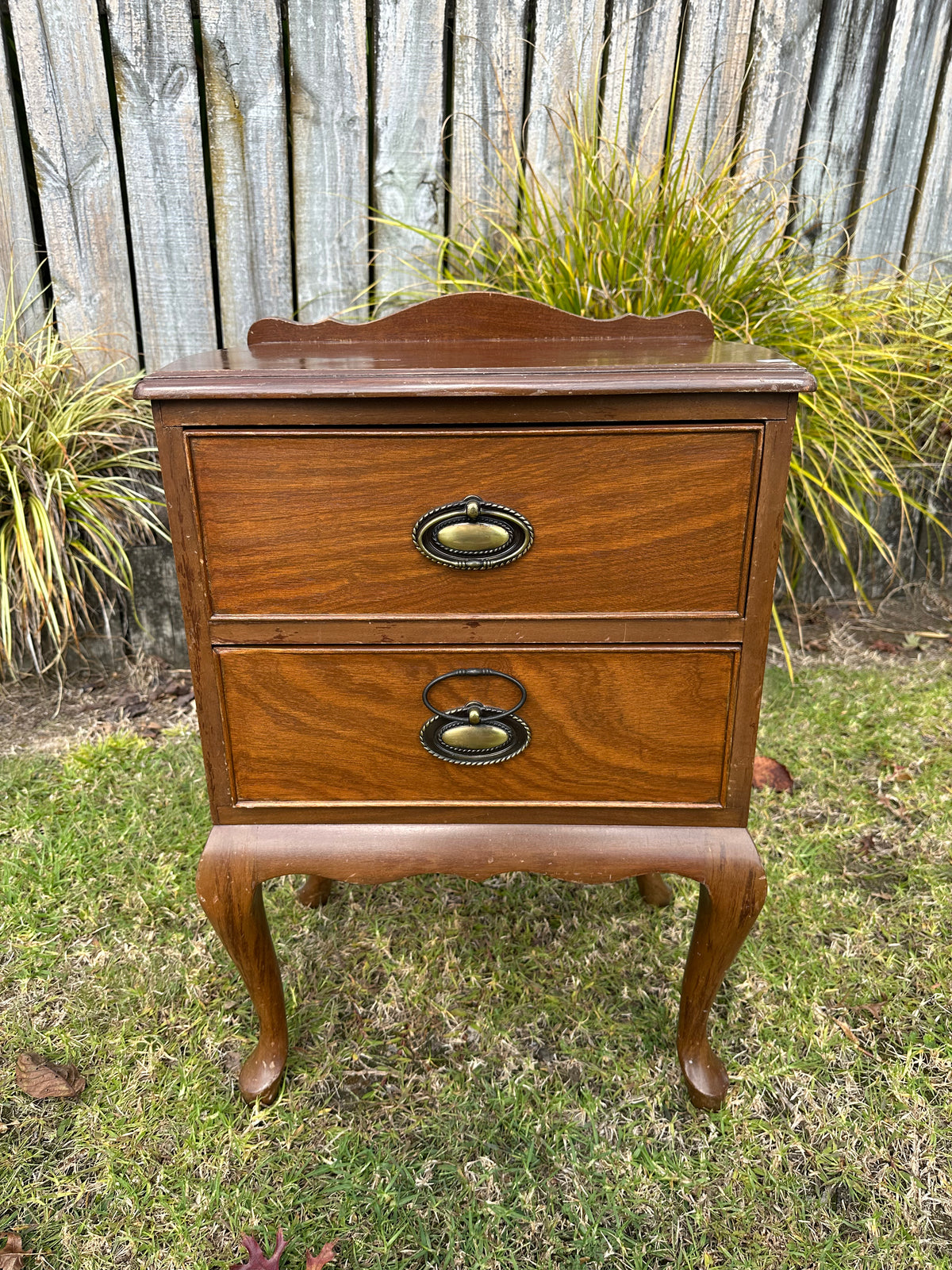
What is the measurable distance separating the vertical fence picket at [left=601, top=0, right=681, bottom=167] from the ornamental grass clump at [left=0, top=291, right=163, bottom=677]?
1638 millimetres

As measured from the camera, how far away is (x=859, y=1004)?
1.49m

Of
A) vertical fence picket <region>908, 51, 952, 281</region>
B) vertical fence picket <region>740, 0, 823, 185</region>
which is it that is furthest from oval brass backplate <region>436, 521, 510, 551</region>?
vertical fence picket <region>908, 51, 952, 281</region>

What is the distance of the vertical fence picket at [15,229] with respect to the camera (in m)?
2.29

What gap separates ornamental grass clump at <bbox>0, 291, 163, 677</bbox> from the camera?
7.26 feet

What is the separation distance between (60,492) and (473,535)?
65.4 inches

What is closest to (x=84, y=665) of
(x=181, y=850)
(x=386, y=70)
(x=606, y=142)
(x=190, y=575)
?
(x=181, y=850)

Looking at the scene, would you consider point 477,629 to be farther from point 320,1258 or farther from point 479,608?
point 320,1258

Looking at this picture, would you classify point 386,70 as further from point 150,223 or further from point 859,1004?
point 859,1004

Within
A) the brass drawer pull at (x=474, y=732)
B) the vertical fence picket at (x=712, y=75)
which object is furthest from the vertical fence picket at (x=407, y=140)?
the brass drawer pull at (x=474, y=732)

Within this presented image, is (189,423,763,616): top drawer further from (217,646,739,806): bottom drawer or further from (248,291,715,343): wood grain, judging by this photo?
(248,291,715,343): wood grain

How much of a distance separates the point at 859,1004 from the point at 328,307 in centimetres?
225

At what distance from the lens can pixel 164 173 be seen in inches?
92.3

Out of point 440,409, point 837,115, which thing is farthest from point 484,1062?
point 837,115

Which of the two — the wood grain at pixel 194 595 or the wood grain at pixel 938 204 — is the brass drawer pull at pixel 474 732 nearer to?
the wood grain at pixel 194 595
